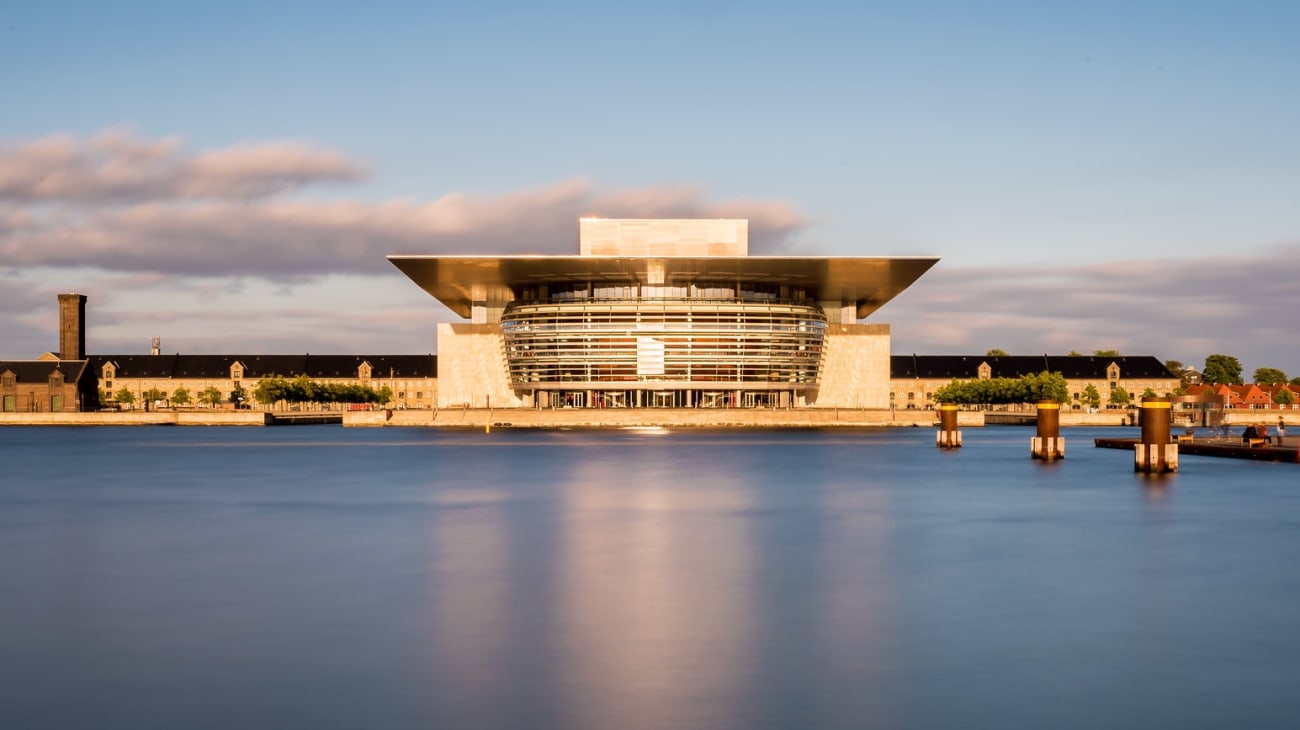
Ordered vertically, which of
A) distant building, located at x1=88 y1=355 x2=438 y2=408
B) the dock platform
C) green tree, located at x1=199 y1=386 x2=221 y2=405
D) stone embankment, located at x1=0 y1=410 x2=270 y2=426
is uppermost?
distant building, located at x1=88 y1=355 x2=438 y2=408

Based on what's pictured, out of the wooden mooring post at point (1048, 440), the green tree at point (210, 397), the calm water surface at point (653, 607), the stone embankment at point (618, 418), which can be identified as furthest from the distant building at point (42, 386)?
the wooden mooring post at point (1048, 440)

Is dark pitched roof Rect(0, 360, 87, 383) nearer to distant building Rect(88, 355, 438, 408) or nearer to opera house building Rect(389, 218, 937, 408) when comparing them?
distant building Rect(88, 355, 438, 408)

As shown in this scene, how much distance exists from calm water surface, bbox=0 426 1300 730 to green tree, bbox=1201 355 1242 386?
Result: 15626 centimetres

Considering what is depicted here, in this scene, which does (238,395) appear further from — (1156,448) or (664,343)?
(1156,448)

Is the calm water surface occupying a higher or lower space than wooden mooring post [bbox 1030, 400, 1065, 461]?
lower

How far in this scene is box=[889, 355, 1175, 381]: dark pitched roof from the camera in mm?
165875

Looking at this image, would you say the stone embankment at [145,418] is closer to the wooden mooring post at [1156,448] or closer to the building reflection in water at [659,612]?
the building reflection in water at [659,612]

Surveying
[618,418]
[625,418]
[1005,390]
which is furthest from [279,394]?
[1005,390]

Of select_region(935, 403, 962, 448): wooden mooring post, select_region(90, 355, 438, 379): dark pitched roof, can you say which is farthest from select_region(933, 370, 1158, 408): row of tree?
select_region(90, 355, 438, 379): dark pitched roof

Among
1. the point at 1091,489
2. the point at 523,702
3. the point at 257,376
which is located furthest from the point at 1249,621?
the point at 257,376

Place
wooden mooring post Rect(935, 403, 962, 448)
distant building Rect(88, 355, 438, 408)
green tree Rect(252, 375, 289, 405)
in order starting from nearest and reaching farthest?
wooden mooring post Rect(935, 403, 962, 448), green tree Rect(252, 375, 289, 405), distant building Rect(88, 355, 438, 408)

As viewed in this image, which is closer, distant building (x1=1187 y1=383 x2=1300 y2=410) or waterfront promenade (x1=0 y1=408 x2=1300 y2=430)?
waterfront promenade (x1=0 y1=408 x2=1300 y2=430)

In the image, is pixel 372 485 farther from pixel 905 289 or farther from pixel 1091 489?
pixel 905 289

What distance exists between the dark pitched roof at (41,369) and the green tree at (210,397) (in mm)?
28232
